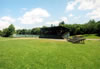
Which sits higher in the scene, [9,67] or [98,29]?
[98,29]

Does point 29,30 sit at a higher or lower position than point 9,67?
higher

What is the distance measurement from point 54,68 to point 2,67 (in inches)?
100

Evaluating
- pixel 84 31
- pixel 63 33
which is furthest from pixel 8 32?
pixel 84 31

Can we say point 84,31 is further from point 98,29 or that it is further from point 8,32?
point 8,32

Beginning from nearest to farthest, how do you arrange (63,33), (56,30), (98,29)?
(63,33), (56,30), (98,29)

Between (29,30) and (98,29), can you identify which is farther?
(29,30)

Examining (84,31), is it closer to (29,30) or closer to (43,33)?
(43,33)

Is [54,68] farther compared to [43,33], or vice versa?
[43,33]

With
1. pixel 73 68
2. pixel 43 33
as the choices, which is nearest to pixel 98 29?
pixel 43 33

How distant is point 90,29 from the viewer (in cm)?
4956

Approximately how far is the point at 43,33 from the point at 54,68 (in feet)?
101

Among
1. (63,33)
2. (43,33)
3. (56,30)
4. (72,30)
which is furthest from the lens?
(72,30)

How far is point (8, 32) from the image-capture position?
47.3 m

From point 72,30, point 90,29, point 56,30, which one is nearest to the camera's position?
point 56,30
